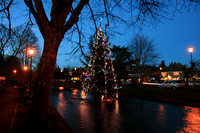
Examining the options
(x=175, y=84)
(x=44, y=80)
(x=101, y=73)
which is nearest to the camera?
(x=44, y=80)

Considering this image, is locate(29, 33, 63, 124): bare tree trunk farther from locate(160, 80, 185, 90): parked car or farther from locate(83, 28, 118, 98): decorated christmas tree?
locate(160, 80, 185, 90): parked car

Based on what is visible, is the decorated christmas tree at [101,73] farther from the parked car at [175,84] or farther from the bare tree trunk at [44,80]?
the parked car at [175,84]

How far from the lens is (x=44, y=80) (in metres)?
5.14

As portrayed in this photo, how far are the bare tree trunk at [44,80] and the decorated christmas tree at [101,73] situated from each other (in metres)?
8.89

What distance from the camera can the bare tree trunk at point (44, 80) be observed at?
5117 mm

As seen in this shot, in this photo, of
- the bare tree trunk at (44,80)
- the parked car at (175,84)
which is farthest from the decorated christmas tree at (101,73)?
the parked car at (175,84)

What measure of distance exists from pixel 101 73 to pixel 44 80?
926 centimetres

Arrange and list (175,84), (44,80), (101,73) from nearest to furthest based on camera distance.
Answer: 1. (44,80)
2. (101,73)
3. (175,84)

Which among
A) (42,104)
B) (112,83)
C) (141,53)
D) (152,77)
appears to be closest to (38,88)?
(42,104)

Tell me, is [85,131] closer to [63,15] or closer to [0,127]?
[0,127]

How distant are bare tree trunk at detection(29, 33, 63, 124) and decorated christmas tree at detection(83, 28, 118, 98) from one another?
8.89 meters

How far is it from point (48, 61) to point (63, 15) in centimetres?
153

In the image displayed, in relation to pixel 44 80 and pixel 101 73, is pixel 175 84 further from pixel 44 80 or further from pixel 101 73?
pixel 44 80

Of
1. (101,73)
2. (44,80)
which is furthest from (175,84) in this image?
(44,80)
